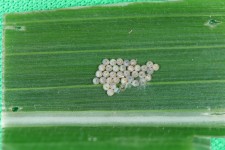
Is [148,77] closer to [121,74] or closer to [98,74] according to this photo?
[121,74]

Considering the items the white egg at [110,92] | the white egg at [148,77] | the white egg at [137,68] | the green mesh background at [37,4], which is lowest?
the white egg at [110,92]

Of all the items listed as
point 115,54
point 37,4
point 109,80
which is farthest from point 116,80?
point 37,4

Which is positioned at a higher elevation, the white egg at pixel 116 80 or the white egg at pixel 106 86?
the white egg at pixel 116 80

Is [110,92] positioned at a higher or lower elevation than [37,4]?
lower

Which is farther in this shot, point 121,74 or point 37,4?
point 37,4

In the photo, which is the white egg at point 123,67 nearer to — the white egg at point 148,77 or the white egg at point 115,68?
the white egg at point 115,68

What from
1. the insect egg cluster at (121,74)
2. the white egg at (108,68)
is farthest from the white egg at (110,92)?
the white egg at (108,68)

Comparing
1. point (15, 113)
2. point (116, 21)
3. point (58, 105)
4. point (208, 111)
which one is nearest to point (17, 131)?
point (15, 113)

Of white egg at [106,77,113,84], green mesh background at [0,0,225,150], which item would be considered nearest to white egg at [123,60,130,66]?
white egg at [106,77,113,84]
